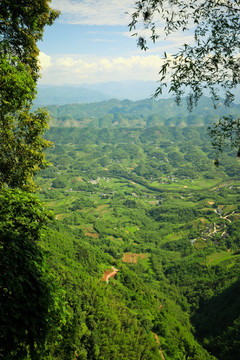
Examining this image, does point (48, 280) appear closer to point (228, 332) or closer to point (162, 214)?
point (228, 332)

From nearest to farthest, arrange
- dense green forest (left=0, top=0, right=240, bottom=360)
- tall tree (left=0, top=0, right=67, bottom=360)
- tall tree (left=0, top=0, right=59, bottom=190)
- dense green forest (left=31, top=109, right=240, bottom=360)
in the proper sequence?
tall tree (left=0, top=0, right=67, bottom=360), dense green forest (left=0, top=0, right=240, bottom=360), tall tree (left=0, top=0, right=59, bottom=190), dense green forest (left=31, top=109, right=240, bottom=360)

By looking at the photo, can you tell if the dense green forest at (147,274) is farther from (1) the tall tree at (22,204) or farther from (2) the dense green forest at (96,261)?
(1) the tall tree at (22,204)

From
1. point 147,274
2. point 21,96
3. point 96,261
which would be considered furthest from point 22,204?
point 147,274

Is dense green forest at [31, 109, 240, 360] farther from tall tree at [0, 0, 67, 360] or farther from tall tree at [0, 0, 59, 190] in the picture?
tall tree at [0, 0, 59, 190]

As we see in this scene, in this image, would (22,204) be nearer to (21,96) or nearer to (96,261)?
(21,96)

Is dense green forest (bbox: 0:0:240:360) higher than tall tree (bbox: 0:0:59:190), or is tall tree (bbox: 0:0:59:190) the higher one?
tall tree (bbox: 0:0:59:190)

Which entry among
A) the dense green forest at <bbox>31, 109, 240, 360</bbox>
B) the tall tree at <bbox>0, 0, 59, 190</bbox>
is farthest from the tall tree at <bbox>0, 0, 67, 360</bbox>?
the dense green forest at <bbox>31, 109, 240, 360</bbox>

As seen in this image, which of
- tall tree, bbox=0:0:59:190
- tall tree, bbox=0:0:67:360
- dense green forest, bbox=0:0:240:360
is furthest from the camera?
tall tree, bbox=0:0:59:190

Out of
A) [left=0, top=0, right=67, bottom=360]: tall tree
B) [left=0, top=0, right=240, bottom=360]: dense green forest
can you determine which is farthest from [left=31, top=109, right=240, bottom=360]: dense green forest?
[left=0, top=0, right=67, bottom=360]: tall tree

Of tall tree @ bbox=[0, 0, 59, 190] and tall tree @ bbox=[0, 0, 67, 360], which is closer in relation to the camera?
tall tree @ bbox=[0, 0, 67, 360]

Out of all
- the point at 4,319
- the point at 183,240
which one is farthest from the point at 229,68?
the point at 183,240

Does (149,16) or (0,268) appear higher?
(149,16)
